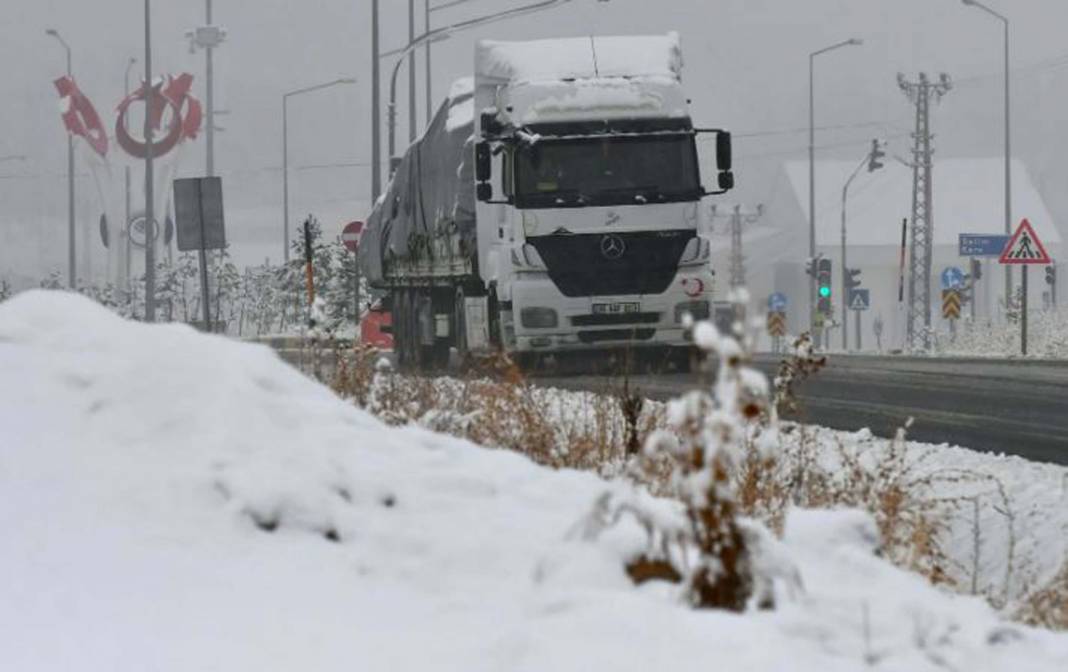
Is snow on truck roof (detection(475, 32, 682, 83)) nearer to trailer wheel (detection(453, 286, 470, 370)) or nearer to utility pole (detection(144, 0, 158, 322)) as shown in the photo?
trailer wheel (detection(453, 286, 470, 370))

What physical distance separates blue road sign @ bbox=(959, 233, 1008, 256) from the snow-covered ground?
40.9 metres

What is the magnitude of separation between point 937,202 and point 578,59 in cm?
9891

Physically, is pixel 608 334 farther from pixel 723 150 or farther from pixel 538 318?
pixel 723 150

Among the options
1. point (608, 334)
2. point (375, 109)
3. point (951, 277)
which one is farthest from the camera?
point (951, 277)

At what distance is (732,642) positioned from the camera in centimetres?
502

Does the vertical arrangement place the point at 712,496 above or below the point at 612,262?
below

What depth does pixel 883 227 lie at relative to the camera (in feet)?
382

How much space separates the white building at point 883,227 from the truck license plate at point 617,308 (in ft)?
298

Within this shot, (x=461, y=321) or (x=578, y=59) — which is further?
(x=461, y=321)

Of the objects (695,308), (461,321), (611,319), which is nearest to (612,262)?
(611,319)

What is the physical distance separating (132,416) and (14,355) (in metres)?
0.97

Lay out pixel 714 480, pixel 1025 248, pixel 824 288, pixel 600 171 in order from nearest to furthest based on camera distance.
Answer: pixel 714 480, pixel 600 171, pixel 1025 248, pixel 824 288

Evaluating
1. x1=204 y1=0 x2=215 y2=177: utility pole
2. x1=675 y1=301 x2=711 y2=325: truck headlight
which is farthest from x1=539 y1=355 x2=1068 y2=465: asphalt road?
x1=204 y1=0 x2=215 y2=177: utility pole

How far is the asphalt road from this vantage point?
15.8 metres
